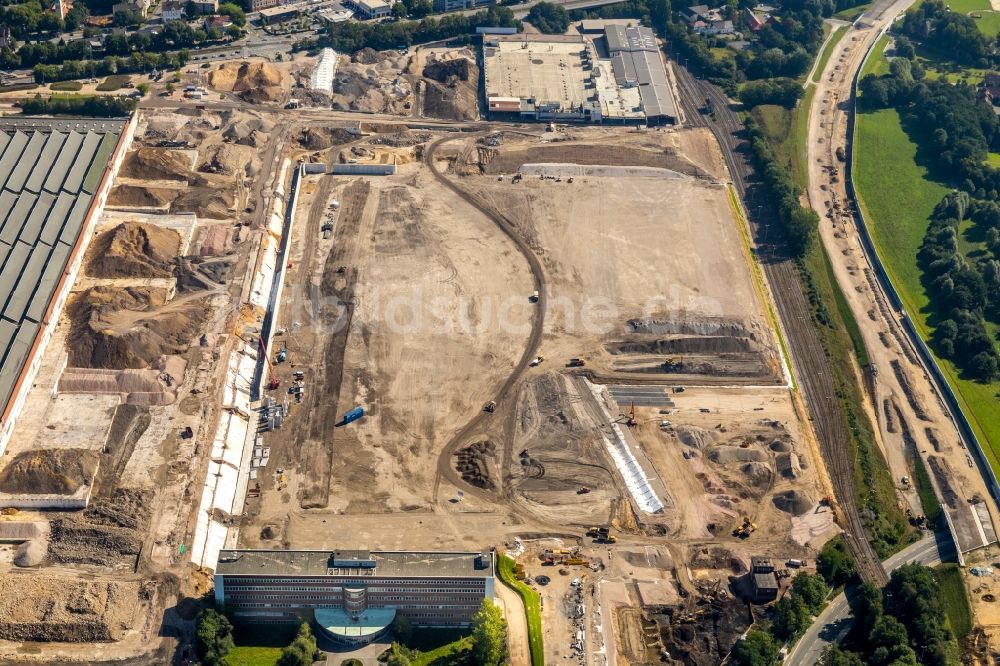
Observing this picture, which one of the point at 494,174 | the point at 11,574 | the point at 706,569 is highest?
the point at 494,174

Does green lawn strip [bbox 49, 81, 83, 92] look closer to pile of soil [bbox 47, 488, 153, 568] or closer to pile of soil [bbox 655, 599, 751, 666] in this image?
pile of soil [bbox 47, 488, 153, 568]

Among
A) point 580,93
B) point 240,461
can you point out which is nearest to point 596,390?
point 240,461

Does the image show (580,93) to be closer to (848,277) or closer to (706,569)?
(848,277)

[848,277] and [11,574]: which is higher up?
[848,277]

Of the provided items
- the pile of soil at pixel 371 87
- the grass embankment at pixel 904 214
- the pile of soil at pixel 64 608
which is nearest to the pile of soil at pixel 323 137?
the pile of soil at pixel 371 87

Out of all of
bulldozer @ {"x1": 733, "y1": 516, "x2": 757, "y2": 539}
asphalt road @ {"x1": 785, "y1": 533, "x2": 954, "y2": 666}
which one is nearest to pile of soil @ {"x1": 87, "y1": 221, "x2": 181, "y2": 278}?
bulldozer @ {"x1": 733, "y1": 516, "x2": 757, "y2": 539}

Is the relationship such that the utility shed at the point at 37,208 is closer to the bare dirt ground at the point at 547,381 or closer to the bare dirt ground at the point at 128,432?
the bare dirt ground at the point at 128,432
